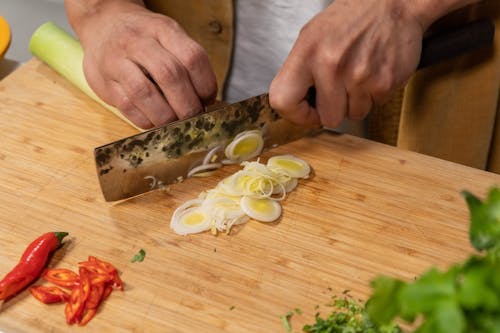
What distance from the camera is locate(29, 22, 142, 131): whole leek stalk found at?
1878mm

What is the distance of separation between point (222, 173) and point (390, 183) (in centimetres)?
41

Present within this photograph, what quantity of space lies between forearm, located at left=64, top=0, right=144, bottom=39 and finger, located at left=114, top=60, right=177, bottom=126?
0.28 metres

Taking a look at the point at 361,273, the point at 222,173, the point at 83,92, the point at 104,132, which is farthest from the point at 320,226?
the point at 83,92

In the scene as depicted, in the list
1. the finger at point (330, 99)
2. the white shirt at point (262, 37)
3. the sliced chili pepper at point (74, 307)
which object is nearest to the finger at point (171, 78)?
the finger at point (330, 99)

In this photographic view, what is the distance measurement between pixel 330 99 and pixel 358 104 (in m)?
0.10

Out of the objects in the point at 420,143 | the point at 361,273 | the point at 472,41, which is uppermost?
the point at 472,41

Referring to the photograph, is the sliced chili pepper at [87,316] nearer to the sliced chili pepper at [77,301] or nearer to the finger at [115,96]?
the sliced chili pepper at [77,301]

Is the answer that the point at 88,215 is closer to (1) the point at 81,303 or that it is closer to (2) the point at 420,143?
(1) the point at 81,303

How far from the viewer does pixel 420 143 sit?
199cm

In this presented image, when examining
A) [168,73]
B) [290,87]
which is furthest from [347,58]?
[168,73]

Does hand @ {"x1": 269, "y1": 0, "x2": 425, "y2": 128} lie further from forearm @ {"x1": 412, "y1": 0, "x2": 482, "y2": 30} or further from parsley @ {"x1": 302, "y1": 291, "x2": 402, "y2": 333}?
parsley @ {"x1": 302, "y1": 291, "x2": 402, "y2": 333}

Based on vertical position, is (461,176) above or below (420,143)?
above

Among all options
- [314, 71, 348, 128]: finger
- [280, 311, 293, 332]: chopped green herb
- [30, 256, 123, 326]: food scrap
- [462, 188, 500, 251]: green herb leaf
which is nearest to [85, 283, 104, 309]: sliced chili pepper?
→ [30, 256, 123, 326]: food scrap

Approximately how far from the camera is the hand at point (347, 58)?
62.2 inches
